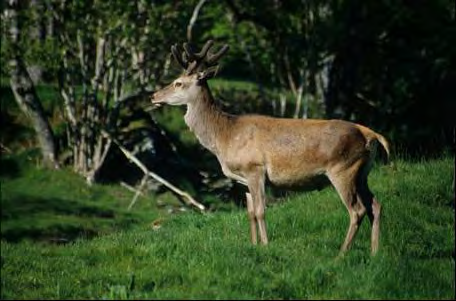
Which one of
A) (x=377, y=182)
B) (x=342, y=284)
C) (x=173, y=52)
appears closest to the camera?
(x=342, y=284)

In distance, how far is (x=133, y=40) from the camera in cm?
2116

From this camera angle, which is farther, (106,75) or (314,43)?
(314,43)

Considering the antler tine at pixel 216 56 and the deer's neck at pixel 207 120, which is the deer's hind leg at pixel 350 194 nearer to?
the deer's neck at pixel 207 120

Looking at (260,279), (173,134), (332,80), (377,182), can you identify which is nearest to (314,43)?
(332,80)

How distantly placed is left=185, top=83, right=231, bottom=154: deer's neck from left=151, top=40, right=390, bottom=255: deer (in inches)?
0.5

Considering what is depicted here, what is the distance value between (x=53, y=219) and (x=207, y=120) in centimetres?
732

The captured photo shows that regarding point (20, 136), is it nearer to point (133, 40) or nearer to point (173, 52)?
point (133, 40)

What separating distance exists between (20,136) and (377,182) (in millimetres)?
10745

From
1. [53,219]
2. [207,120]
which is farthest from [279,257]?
[53,219]

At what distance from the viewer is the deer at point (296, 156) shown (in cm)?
1054

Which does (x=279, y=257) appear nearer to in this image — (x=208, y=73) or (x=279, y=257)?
(x=279, y=257)

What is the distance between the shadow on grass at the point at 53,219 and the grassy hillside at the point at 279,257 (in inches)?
173

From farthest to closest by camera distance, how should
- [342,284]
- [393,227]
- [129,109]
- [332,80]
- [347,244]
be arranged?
[332,80] → [129,109] → [393,227] → [347,244] → [342,284]

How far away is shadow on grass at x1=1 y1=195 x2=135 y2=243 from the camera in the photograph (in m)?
17.7
